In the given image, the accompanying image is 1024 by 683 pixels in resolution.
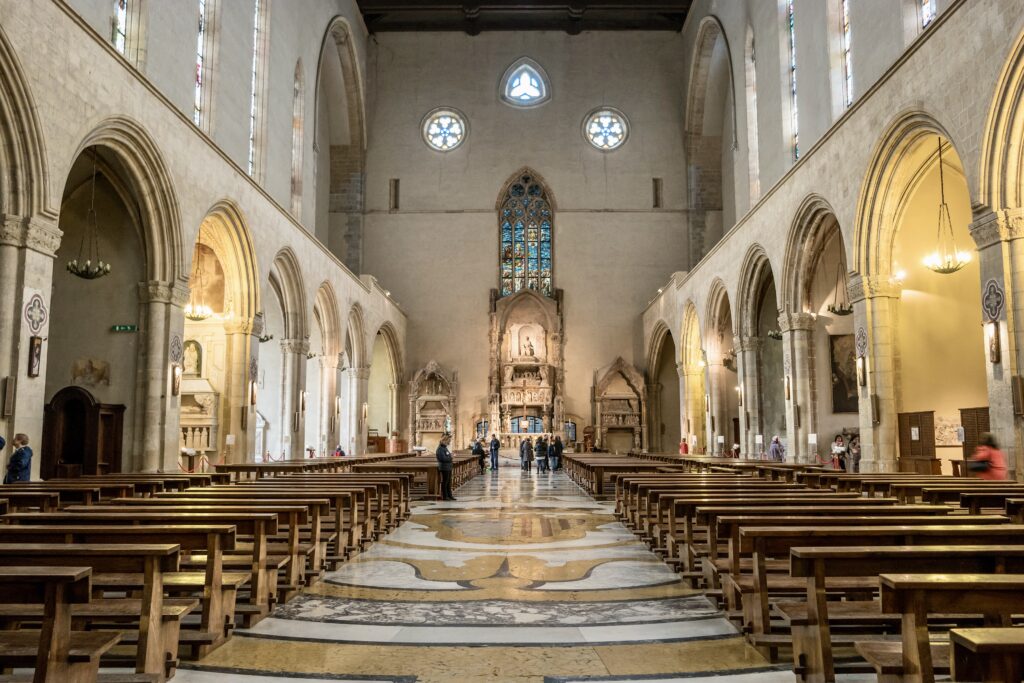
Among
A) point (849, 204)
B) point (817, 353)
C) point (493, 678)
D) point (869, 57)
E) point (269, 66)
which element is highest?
point (269, 66)

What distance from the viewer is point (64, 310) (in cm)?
1430

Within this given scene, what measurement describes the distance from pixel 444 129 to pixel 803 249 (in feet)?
66.0

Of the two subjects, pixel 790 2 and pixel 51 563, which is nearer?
pixel 51 563

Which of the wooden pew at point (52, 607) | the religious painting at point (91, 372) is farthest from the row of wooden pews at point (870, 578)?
the religious painting at point (91, 372)

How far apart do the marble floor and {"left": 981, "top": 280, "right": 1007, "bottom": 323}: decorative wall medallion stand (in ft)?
17.6

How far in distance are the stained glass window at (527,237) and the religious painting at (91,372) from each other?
66.8 feet

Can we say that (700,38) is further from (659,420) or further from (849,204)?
(849,204)

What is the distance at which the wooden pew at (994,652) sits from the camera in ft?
6.73

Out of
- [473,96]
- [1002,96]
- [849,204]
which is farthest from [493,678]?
[473,96]

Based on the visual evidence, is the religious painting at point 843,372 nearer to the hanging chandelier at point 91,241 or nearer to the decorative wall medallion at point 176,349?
the decorative wall medallion at point 176,349

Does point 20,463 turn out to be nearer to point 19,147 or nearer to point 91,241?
point 19,147

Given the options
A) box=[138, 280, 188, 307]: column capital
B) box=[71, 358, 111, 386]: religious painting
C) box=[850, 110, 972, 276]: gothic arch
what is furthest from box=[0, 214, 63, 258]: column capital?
box=[850, 110, 972, 276]: gothic arch

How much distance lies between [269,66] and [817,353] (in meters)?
15.2

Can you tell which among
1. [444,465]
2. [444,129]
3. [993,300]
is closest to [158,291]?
[444,465]
